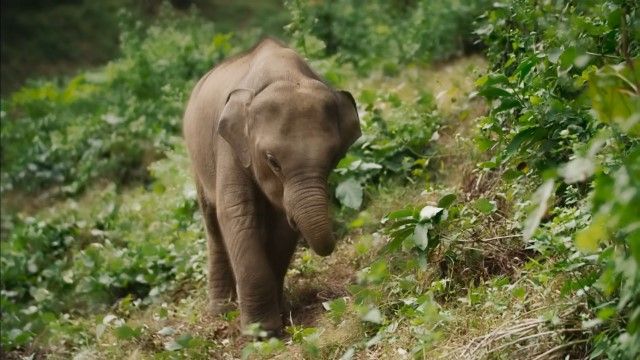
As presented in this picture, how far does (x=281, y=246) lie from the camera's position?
24.8 feet

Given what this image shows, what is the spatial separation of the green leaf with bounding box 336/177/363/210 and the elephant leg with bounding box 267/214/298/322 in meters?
1.37

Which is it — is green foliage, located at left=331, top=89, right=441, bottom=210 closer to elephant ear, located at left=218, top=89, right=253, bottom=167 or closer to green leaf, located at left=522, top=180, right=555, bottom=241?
elephant ear, located at left=218, top=89, right=253, bottom=167

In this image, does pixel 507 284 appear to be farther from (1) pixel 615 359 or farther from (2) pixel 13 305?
(2) pixel 13 305

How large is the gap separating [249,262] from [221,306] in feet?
3.45

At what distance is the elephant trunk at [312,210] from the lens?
6.55 m

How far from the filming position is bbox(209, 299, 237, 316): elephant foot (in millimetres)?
8156

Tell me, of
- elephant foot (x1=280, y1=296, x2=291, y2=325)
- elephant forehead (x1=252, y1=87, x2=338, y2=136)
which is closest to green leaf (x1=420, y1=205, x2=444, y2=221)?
elephant forehead (x1=252, y1=87, x2=338, y2=136)

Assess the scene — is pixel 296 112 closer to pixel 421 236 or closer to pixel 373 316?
pixel 421 236

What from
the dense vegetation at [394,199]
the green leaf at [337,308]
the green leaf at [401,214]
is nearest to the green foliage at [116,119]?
the dense vegetation at [394,199]

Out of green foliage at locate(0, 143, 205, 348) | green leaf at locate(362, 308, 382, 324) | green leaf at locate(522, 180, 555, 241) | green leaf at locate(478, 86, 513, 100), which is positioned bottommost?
green foliage at locate(0, 143, 205, 348)

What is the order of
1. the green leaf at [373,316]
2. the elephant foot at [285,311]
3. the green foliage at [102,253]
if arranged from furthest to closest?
the green foliage at [102,253], the elephant foot at [285,311], the green leaf at [373,316]

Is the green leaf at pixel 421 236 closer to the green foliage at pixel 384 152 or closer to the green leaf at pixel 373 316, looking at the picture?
the green leaf at pixel 373 316

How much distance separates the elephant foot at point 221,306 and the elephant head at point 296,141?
52.1 inches

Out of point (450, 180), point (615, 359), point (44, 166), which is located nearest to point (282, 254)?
point (450, 180)
